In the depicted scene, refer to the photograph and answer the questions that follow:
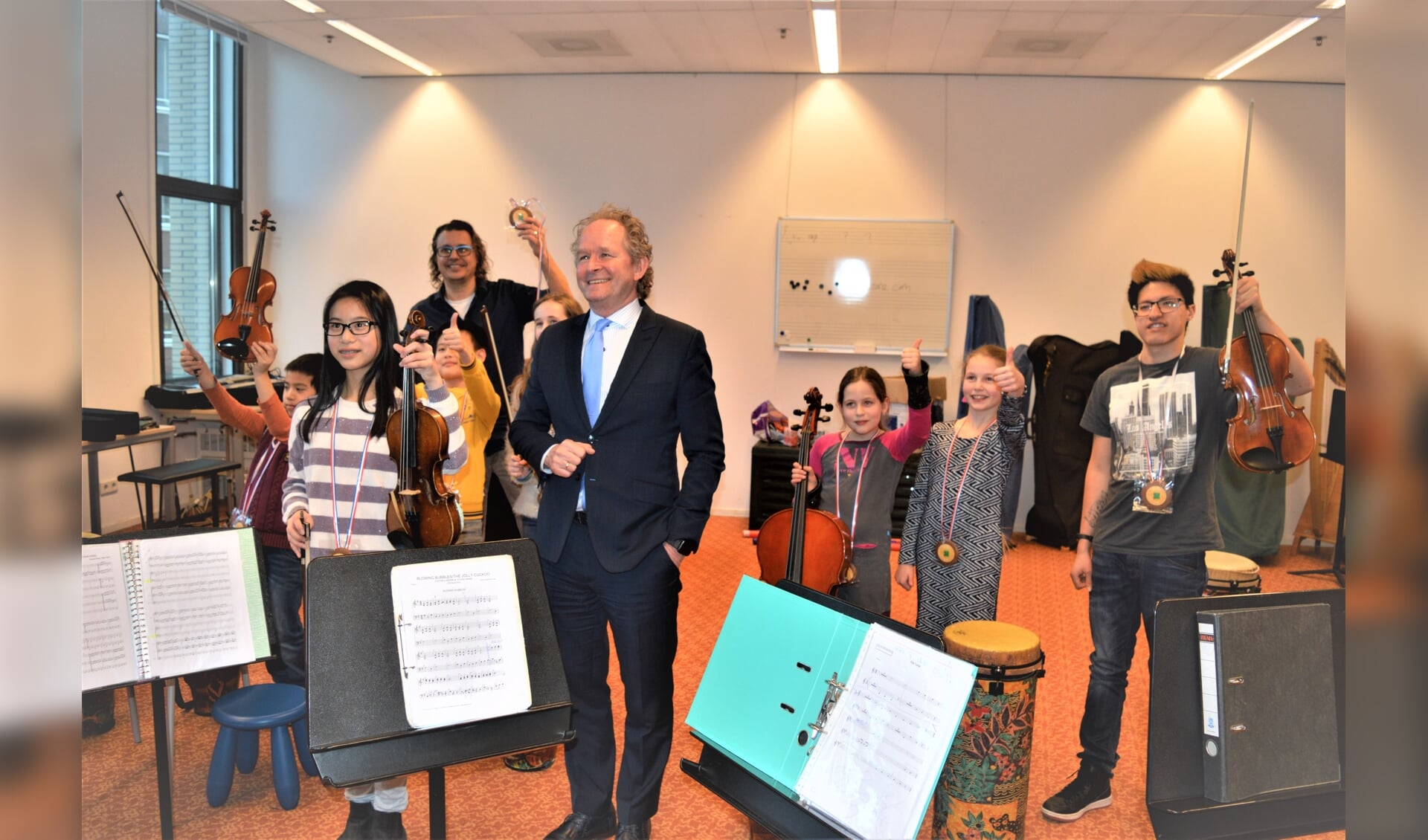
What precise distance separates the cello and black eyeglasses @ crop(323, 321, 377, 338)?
233 cm

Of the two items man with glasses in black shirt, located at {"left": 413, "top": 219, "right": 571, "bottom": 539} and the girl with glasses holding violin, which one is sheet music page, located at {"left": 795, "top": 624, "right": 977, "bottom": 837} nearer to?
the girl with glasses holding violin

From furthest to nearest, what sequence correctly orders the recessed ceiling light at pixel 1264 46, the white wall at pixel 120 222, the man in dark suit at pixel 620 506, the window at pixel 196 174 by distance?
the window at pixel 196 174, the white wall at pixel 120 222, the recessed ceiling light at pixel 1264 46, the man in dark suit at pixel 620 506

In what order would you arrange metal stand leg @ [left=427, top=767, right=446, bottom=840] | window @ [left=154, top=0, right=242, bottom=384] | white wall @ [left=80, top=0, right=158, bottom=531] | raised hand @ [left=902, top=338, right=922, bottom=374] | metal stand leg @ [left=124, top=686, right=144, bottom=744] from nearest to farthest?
metal stand leg @ [left=427, top=767, right=446, bottom=840] → raised hand @ [left=902, top=338, right=922, bottom=374] → metal stand leg @ [left=124, top=686, right=144, bottom=744] → white wall @ [left=80, top=0, right=158, bottom=531] → window @ [left=154, top=0, right=242, bottom=384]

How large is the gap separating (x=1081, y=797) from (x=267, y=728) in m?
2.33

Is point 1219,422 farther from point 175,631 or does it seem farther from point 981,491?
point 175,631

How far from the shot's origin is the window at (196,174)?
622cm

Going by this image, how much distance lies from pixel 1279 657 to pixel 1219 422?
3.74ft

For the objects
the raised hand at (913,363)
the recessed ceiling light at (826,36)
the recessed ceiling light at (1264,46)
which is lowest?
the raised hand at (913,363)

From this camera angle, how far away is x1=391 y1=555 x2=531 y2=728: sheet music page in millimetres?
1751

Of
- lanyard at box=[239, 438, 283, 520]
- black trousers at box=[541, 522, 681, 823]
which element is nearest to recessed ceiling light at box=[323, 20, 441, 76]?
lanyard at box=[239, 438, 283, 520]

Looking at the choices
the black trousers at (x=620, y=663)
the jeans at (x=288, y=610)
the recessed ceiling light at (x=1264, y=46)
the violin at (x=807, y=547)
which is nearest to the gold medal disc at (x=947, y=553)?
the violin at (x=807, y=547)

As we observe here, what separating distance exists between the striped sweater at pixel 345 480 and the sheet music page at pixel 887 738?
4.63ft

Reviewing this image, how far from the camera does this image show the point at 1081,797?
264 cm

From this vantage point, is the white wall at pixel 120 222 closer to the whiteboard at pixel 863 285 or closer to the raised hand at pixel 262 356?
the raised hand at pixel 262 356
